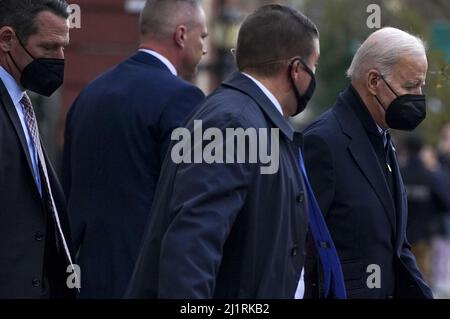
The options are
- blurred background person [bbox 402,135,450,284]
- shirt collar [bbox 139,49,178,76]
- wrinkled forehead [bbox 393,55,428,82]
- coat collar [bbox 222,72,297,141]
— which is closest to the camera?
coat collar [bbox 222,72,297,141]

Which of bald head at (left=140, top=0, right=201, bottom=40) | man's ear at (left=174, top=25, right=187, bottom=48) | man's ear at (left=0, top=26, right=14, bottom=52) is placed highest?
bald head at (left=140, top=0, right=201, bottom=40)

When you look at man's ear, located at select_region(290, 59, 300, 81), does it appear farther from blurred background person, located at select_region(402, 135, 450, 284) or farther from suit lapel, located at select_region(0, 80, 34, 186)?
blurred background person, located at select_region(402, 135, 450, 284)

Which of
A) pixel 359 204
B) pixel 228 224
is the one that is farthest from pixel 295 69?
pixel 359 204

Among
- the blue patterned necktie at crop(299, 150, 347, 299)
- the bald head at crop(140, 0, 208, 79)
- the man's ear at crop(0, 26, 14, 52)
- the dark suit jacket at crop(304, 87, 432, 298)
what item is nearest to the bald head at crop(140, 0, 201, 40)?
the bald head at crop(140, 0, 208, 79)

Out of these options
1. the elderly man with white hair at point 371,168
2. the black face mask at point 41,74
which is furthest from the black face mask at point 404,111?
the black face mask at point 41,74

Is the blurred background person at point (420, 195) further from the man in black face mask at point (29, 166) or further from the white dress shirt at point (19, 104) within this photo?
the white dress shirt at point (19, 104)

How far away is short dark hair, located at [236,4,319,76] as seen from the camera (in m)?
4.75

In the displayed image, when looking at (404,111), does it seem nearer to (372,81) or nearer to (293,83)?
(372,81)

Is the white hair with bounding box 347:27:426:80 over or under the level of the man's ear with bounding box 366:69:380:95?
over

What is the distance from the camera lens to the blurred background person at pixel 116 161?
6.07 m

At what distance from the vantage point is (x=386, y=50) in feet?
19.2

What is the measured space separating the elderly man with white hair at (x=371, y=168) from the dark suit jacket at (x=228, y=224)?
2.27 feet

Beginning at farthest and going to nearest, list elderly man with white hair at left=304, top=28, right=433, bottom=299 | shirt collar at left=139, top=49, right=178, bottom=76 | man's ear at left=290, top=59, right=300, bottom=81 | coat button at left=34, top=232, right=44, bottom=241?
shirt collar at left=139, top=49, right=178, bottom=76, elderly man with white hair at left=304, top=28, right=433, bottom=299, coat button at left=34, top=232, right=44, bottom=241, man's ear at left=290, top=59, right=300, bottom=81

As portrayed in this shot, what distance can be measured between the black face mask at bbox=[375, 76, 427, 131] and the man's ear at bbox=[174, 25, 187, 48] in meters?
1.17
